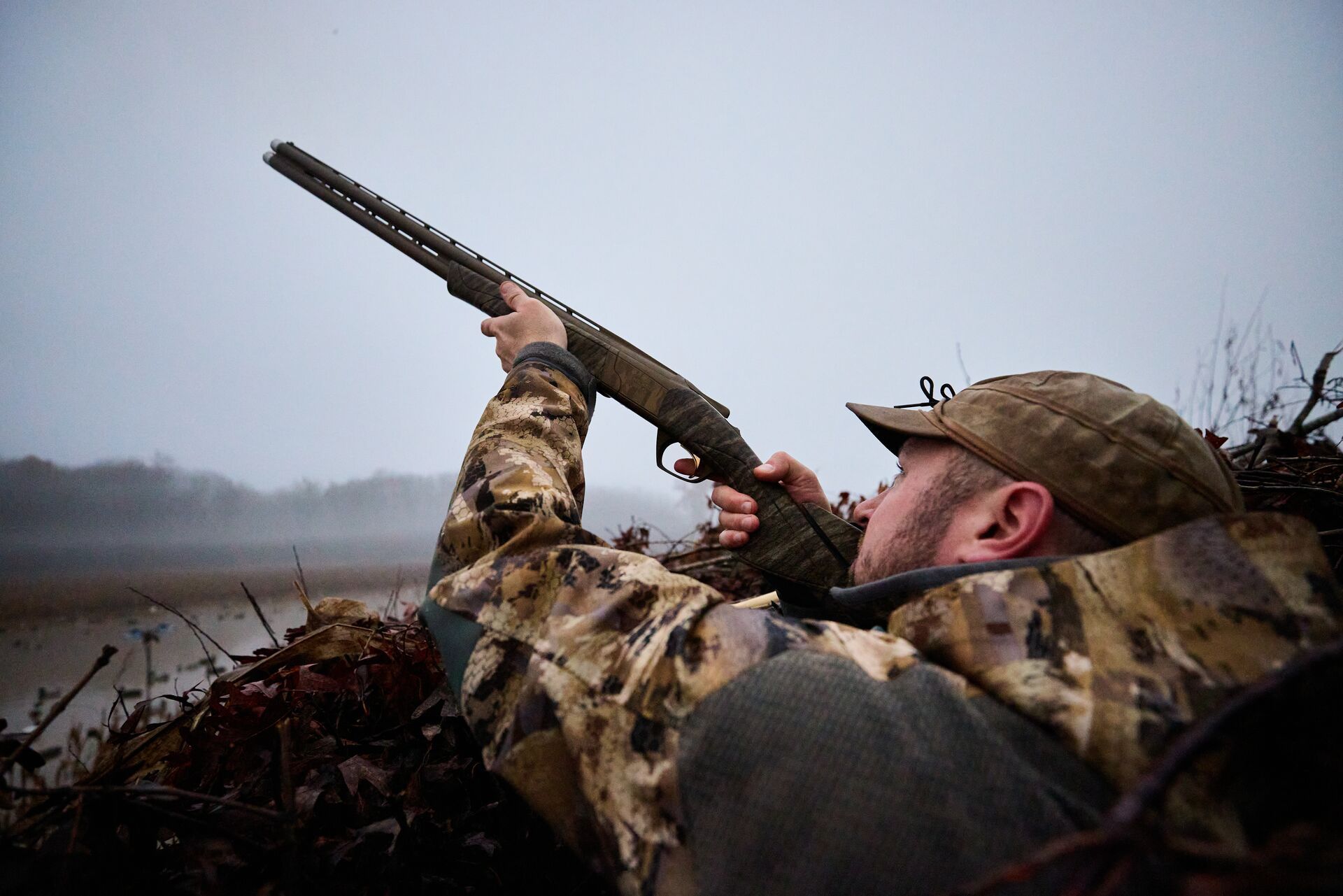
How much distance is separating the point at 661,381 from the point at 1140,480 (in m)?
2.12

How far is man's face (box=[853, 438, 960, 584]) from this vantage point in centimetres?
171

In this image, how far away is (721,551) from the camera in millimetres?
4074

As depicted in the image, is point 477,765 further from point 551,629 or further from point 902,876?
point 902,876

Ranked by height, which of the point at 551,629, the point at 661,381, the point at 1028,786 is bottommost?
the point at 1028,786

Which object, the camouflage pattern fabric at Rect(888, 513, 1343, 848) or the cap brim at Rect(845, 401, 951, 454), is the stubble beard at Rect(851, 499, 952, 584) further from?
the camouflage pattern fabric at Rect(888, 513, 1343, 848)

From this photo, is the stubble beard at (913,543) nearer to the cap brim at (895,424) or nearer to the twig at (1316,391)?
the cap brim at (895,424)

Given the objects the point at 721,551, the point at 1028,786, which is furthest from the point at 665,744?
the point at 721,551

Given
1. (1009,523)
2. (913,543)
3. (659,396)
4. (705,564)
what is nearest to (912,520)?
(913,543)

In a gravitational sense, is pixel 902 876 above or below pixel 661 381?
below

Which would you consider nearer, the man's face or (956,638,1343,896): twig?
(956,638,1343,896): twig

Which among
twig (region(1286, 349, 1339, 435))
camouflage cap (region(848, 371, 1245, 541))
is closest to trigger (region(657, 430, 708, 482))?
camouflage cap (region(848, 371, 1245, 541))

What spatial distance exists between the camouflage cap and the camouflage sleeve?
0.78 m

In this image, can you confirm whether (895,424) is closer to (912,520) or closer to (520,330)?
(912,520)

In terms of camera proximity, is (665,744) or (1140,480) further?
(1140,480)
